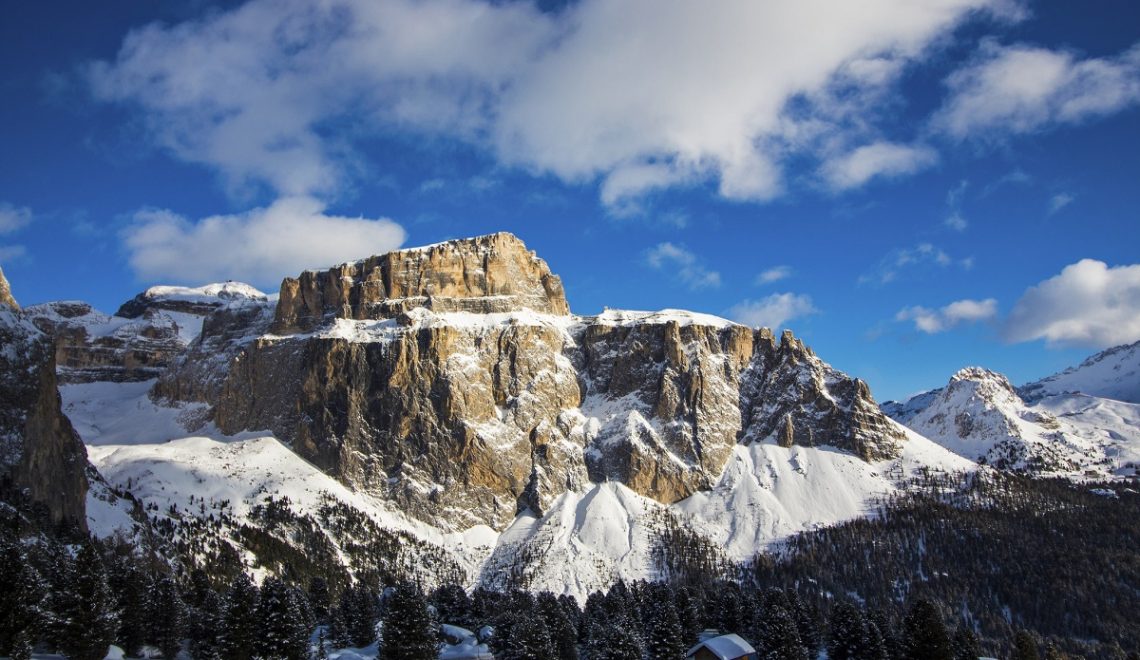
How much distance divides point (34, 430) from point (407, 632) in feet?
283

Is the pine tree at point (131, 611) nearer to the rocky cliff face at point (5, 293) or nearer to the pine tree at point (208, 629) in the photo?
the pine tree at point (208, 629)

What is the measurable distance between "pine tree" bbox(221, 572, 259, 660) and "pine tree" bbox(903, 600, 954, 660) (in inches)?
2739

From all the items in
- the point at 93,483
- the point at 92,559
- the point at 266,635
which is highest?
the point at 93,483

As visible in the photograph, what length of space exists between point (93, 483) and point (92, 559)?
308 feet

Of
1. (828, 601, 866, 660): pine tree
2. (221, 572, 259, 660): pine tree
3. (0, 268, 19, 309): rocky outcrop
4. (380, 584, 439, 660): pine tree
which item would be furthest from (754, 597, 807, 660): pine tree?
(0, 268, 19, 309): rocky outcrop

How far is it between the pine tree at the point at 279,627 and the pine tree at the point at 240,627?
28.1 inches

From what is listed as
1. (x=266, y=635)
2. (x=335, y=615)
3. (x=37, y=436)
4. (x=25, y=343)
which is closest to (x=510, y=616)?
(x=335, y=615)

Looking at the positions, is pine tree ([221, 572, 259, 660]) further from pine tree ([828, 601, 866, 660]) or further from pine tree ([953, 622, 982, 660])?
pine tree ([953, 622, 982, 660])

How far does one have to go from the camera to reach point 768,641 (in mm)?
103062

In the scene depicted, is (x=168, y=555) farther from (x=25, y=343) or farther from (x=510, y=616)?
(x=510, y=616)

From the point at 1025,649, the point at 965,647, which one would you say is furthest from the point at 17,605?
the point at 1025,649

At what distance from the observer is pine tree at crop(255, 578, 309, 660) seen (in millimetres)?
78562

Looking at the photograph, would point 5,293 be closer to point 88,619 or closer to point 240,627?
point 88,619

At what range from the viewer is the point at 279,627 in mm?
79500
